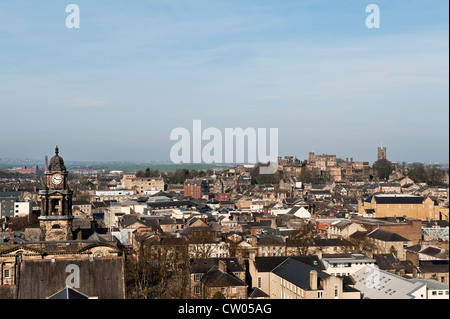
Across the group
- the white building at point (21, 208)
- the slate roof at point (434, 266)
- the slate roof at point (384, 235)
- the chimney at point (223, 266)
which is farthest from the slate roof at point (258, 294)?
the white building at point (21, 208)

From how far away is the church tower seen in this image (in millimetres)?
28312

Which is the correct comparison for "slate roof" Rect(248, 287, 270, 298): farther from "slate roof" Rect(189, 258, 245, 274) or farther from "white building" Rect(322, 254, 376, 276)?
"white building" Rect(322, 254, 376, 276)

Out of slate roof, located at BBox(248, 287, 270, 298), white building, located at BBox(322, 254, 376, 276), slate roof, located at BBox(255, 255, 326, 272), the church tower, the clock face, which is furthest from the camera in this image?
white building, located at BBox(322, 254, 376, 276)

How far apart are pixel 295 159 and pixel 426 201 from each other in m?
69.3

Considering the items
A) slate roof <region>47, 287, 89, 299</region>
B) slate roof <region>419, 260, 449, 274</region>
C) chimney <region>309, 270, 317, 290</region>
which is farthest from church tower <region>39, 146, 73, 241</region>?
slate roof <region>419, 260, 449, 274</region>

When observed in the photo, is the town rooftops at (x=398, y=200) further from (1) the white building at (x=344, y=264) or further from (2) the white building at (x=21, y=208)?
(2) the white building at (x=21, y=208)

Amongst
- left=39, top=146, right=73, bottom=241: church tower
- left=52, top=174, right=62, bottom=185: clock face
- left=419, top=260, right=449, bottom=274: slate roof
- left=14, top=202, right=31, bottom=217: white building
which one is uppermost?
left=52, top=174, right=62, bottom=185: clock face

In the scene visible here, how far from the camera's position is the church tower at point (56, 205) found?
28.3 meters

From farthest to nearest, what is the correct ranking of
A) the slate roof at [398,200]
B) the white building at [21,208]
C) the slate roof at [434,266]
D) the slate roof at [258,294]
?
the white building at [21,208], the slate roof at [398,200], the slate roof at [434,266], the slate roof at [258,294]

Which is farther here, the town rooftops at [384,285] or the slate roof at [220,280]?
the slate roof at [220,280]

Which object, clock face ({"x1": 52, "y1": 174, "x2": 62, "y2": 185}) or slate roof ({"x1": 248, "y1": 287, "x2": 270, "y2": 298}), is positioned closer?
slate roof ({"x1": 248, "y1": 287, "x2": 270, "y2": 298})

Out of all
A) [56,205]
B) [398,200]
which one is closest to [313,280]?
[56,205]
